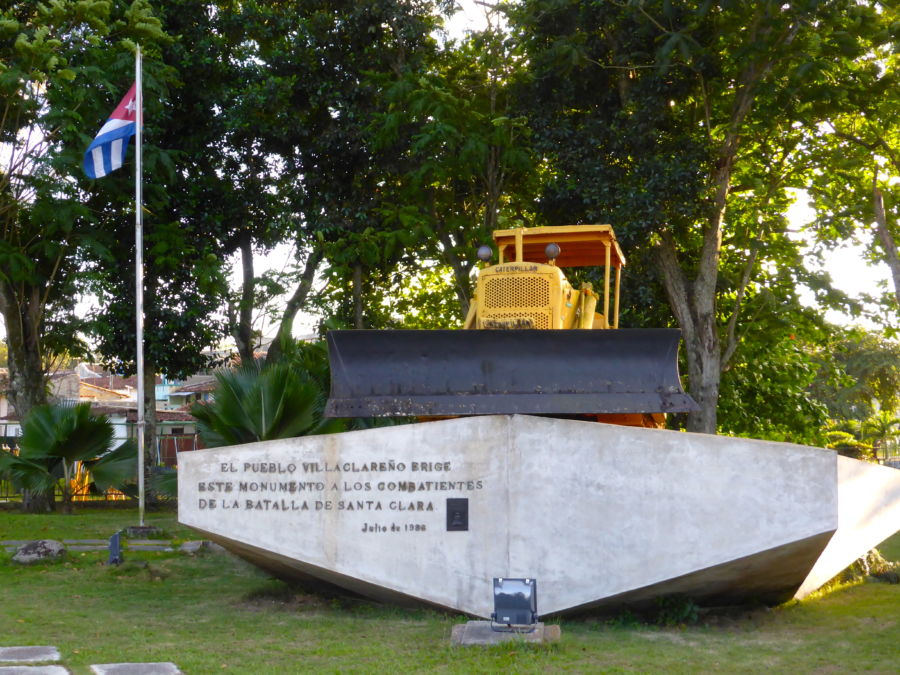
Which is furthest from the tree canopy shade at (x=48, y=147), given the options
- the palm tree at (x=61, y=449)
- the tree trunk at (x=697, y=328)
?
the tree trunk at (x=697, y=328)

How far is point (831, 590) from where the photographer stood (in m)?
10.3

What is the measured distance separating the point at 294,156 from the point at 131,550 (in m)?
10.5

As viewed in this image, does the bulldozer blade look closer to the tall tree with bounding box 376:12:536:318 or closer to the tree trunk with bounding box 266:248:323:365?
the tall tree with bounding box 376:12:536:318

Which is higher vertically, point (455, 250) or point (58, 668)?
point (455, 250)

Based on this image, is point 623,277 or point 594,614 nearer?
point 594,614

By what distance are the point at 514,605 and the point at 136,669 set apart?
2.65 m

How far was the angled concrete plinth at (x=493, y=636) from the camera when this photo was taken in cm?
727

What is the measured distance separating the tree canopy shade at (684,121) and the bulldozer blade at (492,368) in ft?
27.5

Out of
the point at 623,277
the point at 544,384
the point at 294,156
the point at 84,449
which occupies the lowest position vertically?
the point at 84,449

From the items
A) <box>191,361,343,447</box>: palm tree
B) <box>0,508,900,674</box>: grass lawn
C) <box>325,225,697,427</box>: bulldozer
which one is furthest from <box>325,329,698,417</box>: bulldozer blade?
<box>191,361,343,447</box>: palm tree

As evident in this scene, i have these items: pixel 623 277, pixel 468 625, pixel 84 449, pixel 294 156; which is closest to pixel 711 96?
pixel 623 277

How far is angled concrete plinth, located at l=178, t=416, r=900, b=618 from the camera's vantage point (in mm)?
8109

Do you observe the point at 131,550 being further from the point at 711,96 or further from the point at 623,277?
the point at 711,96

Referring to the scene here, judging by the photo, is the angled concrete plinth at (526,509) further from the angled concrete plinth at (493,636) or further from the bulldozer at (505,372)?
the angled concrete plinth at (493,636)
